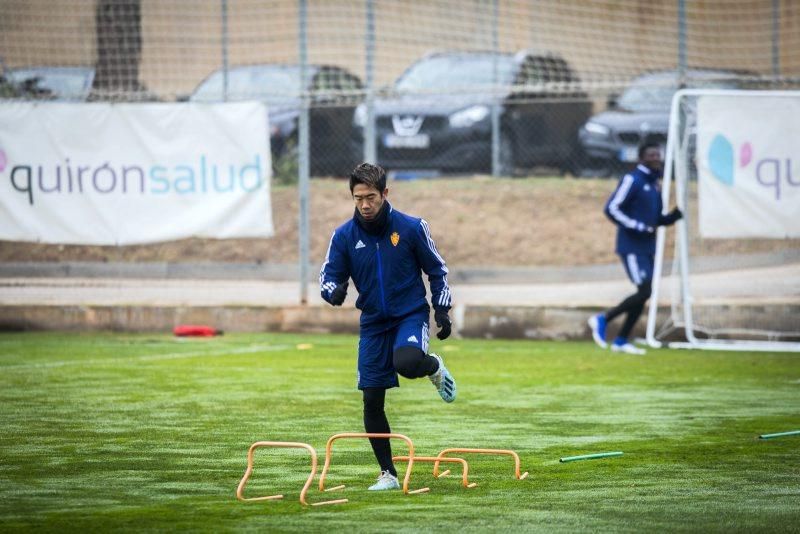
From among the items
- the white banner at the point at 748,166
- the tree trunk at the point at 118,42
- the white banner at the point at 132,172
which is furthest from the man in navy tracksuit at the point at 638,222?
the tree trunk at the point at 118,42

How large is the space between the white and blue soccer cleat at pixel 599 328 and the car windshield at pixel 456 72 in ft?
17.1

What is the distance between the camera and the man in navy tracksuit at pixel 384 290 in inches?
312

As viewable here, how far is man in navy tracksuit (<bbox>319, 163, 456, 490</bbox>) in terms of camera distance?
7.92m

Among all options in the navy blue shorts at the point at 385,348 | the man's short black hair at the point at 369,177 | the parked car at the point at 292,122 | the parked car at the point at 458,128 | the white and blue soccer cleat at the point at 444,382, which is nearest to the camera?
the man's short black hair at the point at 369,177

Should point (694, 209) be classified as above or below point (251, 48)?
below

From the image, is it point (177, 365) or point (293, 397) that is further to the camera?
point (177, 365)

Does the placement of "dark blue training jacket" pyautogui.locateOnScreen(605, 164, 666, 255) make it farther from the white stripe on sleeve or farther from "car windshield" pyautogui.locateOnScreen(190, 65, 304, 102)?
"car windshield" pyautogui.locateOnScreen(190, 65, 304, 102)

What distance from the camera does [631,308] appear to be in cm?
1563

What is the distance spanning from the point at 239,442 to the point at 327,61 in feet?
35.0

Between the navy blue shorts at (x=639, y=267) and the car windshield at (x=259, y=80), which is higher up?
the car windshield at (x=259, y=80)

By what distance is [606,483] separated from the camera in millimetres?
7922

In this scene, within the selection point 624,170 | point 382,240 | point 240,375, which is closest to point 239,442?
point 382,240

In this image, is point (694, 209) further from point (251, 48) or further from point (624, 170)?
point (251, 48)

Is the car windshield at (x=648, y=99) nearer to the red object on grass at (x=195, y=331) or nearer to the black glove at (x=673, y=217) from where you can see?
the black glove at (x=673, y=217)
